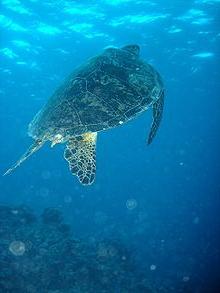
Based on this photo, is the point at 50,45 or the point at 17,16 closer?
the point at 17,16

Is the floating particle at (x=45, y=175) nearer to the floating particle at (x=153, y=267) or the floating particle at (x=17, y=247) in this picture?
the floating particle at (x=153, y=267)

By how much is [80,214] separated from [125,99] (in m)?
32.2

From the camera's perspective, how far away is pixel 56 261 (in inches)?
448

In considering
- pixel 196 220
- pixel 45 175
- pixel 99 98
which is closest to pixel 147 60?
pixel 99 98

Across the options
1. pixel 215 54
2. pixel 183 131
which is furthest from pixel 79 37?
pixel 183 131

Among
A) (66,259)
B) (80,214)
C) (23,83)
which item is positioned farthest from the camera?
(80,214)

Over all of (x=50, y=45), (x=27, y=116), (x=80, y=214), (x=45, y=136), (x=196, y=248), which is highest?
(x=45, y=136)

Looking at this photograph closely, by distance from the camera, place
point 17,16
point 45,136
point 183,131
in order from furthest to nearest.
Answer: point 183,131, point 17,16, point 45,136

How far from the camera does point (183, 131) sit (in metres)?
57.7

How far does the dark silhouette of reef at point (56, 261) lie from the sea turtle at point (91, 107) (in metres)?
5.79

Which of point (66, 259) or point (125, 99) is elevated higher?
point (125, 99)

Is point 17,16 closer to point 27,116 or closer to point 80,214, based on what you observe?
point 80,214

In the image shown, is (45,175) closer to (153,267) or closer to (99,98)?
(153,267)

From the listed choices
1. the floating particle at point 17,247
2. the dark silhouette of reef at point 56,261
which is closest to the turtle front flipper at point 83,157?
the dark silhouette of reef at point 56,261
